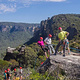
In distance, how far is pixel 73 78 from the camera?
4.66 meters

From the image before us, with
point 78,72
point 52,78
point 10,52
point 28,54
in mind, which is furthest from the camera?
point 10,52

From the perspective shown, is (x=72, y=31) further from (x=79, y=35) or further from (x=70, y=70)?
(x=70, y=70)

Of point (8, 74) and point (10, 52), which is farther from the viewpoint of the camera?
point (10, 52)

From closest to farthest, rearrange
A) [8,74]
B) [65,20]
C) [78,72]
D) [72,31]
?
[78,72], [8,74], [72,31], [65,20]

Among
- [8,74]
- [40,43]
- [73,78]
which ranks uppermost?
[40,43]

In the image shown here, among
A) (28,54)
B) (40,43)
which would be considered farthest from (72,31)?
(40,43)

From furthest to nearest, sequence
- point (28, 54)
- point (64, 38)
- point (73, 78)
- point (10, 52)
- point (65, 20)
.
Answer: point (65, 20), point (10, 52), point (28, 54), point (64, 38), point (73, 78)

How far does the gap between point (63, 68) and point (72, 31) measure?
272ft

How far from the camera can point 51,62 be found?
6.20 meters

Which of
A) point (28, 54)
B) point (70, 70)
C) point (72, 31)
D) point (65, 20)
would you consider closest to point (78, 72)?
point (70, 70)

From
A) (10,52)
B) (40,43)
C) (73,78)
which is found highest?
(40,43)

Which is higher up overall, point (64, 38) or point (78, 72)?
point (64, 38)

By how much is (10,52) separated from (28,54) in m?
11.3

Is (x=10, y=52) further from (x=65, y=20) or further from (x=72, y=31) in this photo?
(x=65, y=20)
